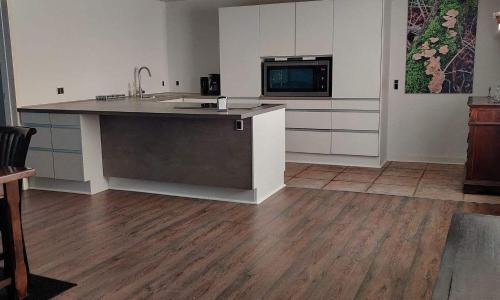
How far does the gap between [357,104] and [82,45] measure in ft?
11.0

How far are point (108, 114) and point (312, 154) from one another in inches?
111

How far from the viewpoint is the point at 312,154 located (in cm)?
640

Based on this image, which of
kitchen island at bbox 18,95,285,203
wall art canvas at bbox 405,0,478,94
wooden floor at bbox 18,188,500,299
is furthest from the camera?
wall art canvas at bbox 405,0,478,94

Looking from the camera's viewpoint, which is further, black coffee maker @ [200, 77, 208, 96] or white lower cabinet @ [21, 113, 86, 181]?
black coffee maker @ [200, 77, 208, 96]

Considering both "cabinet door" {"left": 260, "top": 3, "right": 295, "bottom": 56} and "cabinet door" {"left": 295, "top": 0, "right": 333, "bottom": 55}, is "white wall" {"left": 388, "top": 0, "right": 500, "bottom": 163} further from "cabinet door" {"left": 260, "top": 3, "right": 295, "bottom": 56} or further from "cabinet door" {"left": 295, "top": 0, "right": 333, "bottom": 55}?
"cabinet door" {"left": 260, "top": 3, "right": 295, "bottom": 56}

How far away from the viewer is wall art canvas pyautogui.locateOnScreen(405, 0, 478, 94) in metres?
5.90

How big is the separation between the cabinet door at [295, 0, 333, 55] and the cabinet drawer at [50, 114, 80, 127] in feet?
9.47

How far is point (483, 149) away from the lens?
181 inches

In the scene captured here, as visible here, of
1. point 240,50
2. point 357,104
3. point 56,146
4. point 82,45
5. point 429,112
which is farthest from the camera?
point 240,50

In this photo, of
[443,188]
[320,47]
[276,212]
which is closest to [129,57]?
[320,47]

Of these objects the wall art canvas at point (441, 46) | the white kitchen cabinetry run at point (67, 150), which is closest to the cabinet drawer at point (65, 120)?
the white kitchen cabinetry run at point (67, 150)

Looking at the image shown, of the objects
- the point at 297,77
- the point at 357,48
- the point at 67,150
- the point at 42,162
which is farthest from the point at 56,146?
the point at 357,48

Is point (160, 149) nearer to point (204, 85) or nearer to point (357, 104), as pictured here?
point (204, 85)

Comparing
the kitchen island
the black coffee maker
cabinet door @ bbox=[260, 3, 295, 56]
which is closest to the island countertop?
the kitchen island
